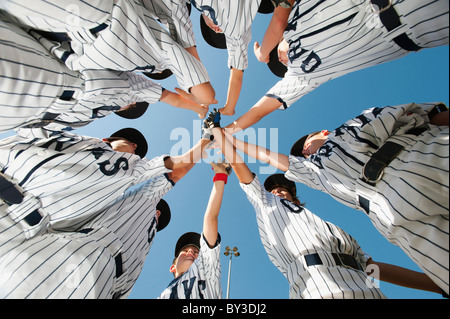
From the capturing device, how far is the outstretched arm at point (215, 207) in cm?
208

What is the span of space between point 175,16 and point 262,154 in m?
1.49

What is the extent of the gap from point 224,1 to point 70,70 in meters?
1.11

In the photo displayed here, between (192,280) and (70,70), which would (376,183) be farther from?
(70,70)

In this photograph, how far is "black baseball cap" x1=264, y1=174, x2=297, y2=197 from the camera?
261 cm

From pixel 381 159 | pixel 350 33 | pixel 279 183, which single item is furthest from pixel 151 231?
pixel 350 33

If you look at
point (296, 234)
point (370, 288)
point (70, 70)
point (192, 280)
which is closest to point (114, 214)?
point (192, 280)

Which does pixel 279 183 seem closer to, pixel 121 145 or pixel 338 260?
pixel 338 260

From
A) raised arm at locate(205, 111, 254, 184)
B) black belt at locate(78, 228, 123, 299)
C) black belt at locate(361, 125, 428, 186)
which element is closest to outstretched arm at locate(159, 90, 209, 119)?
raised arm at locate(205, 111, 254, 184)

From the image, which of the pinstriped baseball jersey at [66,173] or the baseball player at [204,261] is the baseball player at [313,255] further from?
the pinstriped baseball jersey at [66,173]

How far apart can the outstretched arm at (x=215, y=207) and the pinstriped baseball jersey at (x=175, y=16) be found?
5.16ft

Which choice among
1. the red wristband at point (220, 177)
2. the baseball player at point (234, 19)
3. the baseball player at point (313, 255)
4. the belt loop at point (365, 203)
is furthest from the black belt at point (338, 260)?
the baseball player at point (234, 19)

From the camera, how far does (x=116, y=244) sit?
1.37 m

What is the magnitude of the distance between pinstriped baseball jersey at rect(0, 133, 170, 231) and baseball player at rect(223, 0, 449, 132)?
171 cm

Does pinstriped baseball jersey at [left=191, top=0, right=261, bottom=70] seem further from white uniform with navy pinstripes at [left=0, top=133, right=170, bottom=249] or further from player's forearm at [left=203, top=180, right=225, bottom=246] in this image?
player's forearm at [left=203, top=180, right=225, bottom=246]
